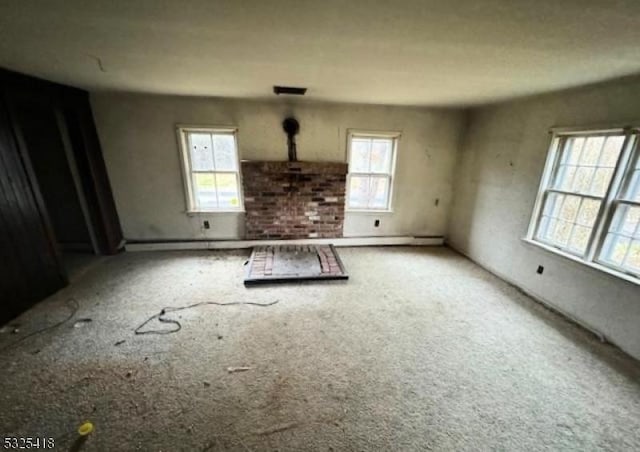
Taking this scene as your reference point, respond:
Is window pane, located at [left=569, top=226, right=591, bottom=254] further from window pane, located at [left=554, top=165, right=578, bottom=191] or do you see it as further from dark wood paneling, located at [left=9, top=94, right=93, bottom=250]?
dark wood paneling, located at [left=9, top=94, right=93, bottom=250]

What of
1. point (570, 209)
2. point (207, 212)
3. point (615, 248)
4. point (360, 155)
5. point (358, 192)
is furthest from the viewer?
point (358, 192)

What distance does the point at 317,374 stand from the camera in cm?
189

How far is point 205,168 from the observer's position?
3887mm

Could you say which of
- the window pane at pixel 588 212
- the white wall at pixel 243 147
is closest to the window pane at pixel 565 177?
the window pane at pixel 588 212

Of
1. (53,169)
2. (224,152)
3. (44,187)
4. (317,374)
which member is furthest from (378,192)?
(44,187)

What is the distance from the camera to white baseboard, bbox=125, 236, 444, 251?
3.99m

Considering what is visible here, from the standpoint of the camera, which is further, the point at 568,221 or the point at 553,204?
the point at 553,204

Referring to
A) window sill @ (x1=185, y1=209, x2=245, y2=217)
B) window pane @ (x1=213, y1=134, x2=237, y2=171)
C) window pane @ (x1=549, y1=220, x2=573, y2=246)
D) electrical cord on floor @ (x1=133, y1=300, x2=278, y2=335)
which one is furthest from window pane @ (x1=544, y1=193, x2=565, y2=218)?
window pane @ (x1=213, y1=134, x2=237, y2=171)

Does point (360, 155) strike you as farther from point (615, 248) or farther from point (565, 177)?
point (615, 248)

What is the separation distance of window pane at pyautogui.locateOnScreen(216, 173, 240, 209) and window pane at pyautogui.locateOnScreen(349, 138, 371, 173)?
1.90 metres

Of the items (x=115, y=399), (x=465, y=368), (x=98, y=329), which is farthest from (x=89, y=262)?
(x=465, y=368)

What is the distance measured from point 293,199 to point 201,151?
1.56 meters

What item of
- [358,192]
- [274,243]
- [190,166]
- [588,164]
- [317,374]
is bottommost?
[317,374]

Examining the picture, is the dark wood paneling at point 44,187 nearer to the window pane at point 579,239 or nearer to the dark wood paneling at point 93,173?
the dark wood paneling at point 93,173
